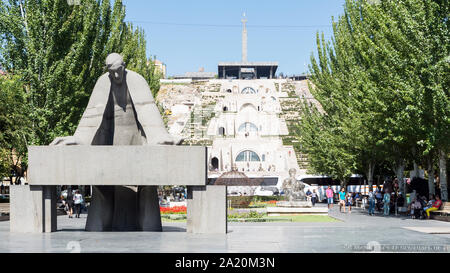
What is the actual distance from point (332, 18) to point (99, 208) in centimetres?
2730

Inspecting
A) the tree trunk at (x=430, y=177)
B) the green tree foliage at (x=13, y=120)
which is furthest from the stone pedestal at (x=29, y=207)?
the tree trunk at (x=430, y=177)

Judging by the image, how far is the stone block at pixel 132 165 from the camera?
10.5 metres

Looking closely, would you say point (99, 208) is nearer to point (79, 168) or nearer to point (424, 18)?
point (79, 168)

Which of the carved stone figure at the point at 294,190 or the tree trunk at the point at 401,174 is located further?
the tree trunk at the point at 401,174

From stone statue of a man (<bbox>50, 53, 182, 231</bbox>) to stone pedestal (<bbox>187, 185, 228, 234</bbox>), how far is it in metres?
1.05

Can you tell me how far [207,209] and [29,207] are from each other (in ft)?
11.0

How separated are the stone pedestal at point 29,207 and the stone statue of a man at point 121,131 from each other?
0.96 metres

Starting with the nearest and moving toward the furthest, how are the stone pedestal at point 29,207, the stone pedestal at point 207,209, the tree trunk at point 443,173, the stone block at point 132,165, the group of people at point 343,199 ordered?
1. the stone block at point 132,165
2. the stone pedestal at point 207,209
3. the stone pedestal at point 29,207
4. the tree trunk at point 443,173
5. the group of people at point 343,199

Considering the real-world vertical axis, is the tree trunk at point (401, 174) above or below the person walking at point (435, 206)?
above

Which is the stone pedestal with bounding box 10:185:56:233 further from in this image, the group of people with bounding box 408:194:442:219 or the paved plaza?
the group of people with bounding box 408:194:442:219

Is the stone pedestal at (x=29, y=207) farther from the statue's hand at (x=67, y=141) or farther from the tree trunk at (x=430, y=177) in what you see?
the tree trunk at (x=430, y=177)

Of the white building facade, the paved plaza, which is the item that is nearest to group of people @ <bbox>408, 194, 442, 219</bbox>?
the paved plaza

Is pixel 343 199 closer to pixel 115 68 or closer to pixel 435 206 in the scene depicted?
pixel 435 206
